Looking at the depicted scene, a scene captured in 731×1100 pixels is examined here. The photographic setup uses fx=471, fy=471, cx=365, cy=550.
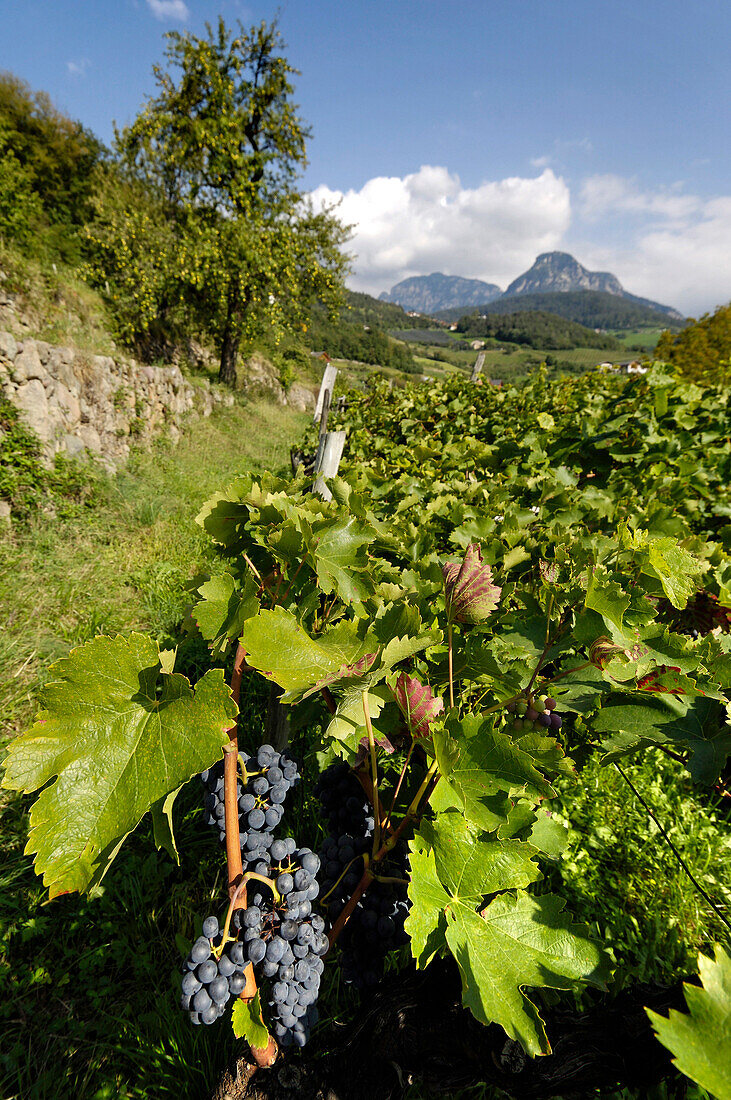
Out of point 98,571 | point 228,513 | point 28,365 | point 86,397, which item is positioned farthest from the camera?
point 86,397

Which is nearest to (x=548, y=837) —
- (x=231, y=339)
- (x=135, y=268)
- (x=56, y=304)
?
(x=56, y=304)

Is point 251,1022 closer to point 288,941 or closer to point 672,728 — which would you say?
point 288,941

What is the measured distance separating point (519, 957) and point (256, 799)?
600mm

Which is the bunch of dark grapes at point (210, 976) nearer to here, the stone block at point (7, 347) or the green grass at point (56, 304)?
the stone block at point (7, 347)

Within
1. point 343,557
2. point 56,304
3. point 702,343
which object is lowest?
point 343,557

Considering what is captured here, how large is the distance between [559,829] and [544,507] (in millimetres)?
1480

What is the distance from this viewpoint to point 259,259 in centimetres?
1338

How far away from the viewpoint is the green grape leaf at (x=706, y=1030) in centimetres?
52

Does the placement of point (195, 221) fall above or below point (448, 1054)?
above

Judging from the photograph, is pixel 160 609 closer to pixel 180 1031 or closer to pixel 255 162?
pixel 180 1031

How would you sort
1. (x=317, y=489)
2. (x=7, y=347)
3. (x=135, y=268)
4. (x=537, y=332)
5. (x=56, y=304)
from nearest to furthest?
(x=317, y=489)
(x=7, y=347)
(x=56, y=304)
(x=135, y=268)
(x=537, y=332)

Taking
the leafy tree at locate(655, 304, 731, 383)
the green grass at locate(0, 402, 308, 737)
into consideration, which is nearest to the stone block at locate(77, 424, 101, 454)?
the green grass at locate(0, 402, 308, 737)

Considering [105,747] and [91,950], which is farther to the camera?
[91,950]

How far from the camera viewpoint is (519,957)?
807 mm
